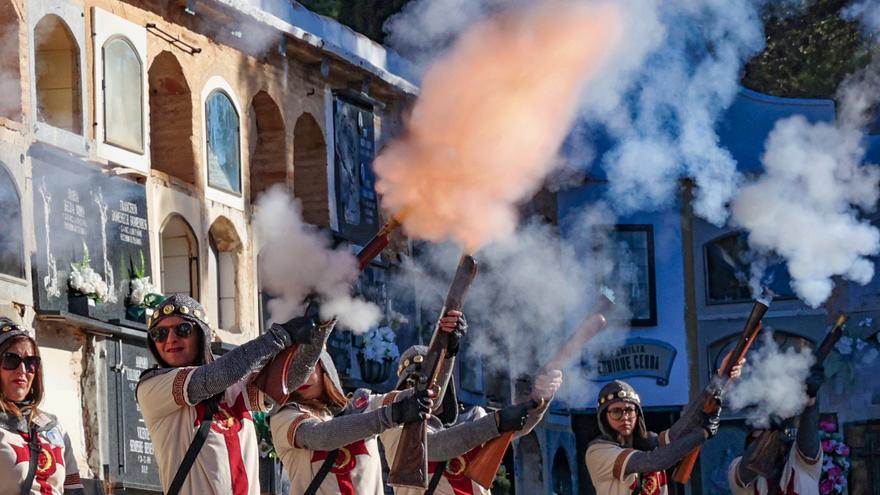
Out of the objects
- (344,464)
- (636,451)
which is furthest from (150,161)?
(344,464)

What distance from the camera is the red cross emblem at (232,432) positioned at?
1245 cm

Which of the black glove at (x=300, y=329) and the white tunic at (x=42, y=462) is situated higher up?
the black glove at (x=300, y=329)

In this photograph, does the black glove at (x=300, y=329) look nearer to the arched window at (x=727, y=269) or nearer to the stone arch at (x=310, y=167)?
the stone arch at (x=310, y=167)

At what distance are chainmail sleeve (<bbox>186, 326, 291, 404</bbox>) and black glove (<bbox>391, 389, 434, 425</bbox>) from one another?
122 centimetres

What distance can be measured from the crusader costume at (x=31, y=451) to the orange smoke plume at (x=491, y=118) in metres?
3.09

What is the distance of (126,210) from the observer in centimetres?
2636

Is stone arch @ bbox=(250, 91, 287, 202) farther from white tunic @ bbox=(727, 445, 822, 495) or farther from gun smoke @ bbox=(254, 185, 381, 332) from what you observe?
white tunic @ bbox=(727, 445, 822, 495)

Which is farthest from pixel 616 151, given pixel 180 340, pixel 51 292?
pixel 180 340

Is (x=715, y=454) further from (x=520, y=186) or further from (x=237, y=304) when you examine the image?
(x=520, y=186)

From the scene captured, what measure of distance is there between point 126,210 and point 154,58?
283 cm

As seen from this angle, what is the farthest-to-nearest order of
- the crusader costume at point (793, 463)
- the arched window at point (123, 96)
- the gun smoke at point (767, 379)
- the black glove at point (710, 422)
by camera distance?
the gun smoke at point (767, 379) → the arched window at point (123, 96) → the crusader costume at point (793, 463) → the black glove at point (710, 422)

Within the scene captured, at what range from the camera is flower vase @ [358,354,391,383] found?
31594 millimetres

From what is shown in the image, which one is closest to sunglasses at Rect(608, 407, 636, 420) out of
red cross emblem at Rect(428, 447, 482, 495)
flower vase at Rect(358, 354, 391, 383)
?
red cross emblem at Rect(428, 447, 482, 495)

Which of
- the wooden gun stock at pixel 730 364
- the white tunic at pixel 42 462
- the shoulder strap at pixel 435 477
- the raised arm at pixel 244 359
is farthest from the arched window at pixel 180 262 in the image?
the raised arm at pixel 244 359
